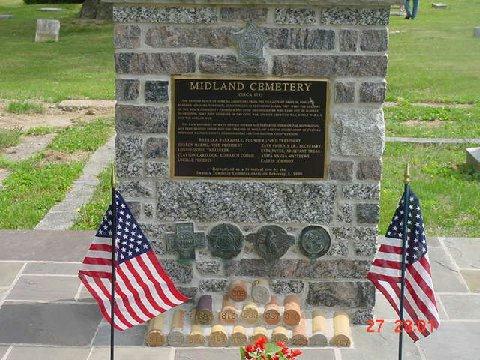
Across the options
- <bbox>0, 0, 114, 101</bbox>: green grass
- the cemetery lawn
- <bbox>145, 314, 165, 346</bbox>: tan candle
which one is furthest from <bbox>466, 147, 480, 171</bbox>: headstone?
<bbox>0, 0, 114, 101</bbox>: green grass

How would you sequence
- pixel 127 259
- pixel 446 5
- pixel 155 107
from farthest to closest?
pixel 446 5, pixel 155 107, pixel 127 259

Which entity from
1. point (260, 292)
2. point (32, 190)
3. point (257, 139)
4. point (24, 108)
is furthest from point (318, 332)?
point (24, 108)

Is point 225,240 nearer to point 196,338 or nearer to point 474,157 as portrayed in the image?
point 196,338

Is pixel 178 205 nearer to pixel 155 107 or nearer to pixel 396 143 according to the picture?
pixel 155 107

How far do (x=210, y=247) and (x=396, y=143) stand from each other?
706 cm

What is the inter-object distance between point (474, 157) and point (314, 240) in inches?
226

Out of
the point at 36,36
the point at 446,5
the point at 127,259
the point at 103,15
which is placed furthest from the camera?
the point at 446,5

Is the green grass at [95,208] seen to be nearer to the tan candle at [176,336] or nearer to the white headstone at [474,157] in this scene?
the tan candle at [176,336]

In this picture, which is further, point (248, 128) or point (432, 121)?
point (432, 121)

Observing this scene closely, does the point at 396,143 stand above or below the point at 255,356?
below

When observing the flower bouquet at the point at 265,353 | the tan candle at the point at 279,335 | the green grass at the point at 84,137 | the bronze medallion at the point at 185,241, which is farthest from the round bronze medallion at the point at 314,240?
the green grass at the point at 84,137

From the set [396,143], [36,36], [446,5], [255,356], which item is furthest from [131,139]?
[446,5]

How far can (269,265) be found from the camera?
6816 millimetres

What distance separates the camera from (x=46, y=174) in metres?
11.5
